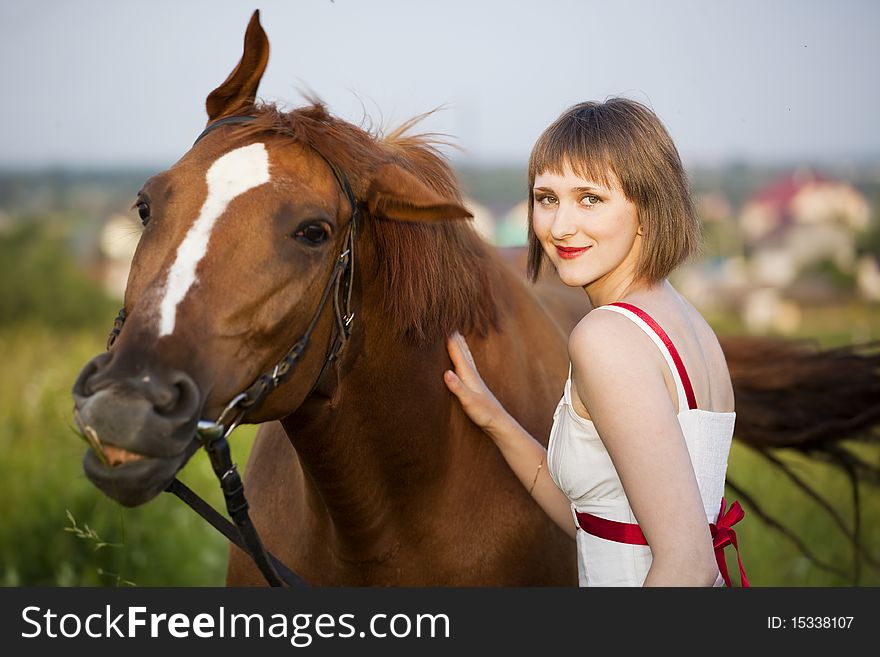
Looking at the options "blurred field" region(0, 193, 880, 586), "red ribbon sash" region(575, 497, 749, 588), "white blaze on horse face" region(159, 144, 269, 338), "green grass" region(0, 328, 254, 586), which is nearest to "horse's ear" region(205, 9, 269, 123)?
"white blaze on horse face" region(159, 144, 269, 338)

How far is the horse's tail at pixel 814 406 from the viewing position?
15.4 ft

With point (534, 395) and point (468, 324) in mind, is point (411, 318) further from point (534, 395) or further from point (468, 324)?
point (534, 395)

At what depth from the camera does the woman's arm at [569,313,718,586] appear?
2.06 meters

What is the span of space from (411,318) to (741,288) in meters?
15.5

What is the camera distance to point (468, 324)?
288 cm

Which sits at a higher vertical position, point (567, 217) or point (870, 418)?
point (567, 217)

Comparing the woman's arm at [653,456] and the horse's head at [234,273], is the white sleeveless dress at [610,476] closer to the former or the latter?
the woman's arm at [653,456]

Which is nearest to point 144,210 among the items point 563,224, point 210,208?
point 210,208

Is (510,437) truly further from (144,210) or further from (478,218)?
(144,210)

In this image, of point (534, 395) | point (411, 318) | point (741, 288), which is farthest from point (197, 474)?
point (741, 288)

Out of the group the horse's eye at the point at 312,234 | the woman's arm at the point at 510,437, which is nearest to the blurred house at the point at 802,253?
the woman's arm at the point at 510,437

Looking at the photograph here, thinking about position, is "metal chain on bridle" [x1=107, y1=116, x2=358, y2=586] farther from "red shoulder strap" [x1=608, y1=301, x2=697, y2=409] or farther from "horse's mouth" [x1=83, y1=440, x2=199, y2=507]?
"red shoulder strap" [x1=608, y1=301, x2=697, y2=409]

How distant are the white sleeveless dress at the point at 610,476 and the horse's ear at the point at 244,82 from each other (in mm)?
1114

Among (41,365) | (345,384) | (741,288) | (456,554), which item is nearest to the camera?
(345,384)
